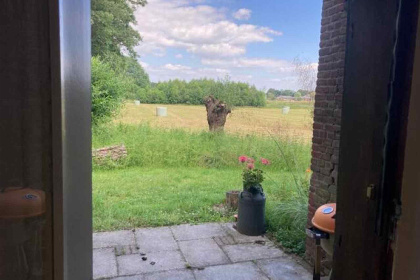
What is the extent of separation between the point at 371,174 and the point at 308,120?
18.0 ft

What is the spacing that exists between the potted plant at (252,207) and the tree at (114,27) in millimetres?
6439

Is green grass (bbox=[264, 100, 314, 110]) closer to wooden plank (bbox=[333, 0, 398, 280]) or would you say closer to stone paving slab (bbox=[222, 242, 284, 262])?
stone paving slab (bbox=[222, 242, 284, 262])

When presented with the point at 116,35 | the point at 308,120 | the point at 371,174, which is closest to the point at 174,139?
the point at 308,120

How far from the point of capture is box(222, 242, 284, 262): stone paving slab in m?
3.33

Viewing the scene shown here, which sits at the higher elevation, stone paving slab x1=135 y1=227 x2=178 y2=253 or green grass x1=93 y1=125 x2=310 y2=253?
green grass x1=93 y1=125 x2=310 y2=253

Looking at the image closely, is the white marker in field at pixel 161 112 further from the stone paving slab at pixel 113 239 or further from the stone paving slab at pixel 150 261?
the stone paving slab at pixel 150 261

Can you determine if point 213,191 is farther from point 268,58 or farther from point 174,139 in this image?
point 268,58

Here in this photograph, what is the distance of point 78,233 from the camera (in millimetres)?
1208

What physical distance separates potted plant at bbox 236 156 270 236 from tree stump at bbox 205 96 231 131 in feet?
11.8

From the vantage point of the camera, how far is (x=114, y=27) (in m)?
9.22

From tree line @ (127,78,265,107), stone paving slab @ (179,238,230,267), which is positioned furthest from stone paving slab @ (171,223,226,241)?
tree line @ (127,78,265,107)

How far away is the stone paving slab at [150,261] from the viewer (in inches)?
120

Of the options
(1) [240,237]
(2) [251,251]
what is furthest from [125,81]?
(2) [251,251]


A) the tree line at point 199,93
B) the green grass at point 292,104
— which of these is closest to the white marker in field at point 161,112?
the tree line at point 199,93
